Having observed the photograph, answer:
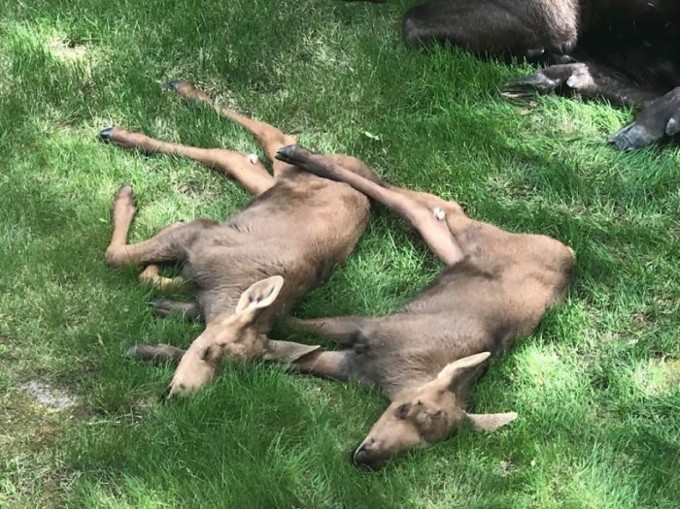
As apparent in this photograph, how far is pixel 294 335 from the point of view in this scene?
4.48 meters

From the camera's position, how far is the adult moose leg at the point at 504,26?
619 cm

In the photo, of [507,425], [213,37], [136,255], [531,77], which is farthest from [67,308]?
[531,77]

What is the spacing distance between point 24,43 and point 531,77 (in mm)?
2884

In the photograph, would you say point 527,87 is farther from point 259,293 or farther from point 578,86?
point 259,293

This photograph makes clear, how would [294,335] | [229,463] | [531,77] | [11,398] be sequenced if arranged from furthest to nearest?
[531,77]
[294,335]
[11,398]
[229,463]

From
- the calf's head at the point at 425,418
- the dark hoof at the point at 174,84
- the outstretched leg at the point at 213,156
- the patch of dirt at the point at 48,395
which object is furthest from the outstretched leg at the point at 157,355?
the dark hoof at the point at 174,84

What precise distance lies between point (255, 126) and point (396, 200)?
986 millimetres

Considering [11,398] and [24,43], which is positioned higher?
[24,43]

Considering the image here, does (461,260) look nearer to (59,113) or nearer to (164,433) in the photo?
(164,433)

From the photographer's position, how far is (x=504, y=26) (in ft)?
20.3

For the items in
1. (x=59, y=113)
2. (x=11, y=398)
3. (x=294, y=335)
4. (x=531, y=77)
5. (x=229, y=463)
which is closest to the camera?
(x=229, y=463)

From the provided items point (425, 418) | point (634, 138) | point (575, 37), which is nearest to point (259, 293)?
point (425, 418)

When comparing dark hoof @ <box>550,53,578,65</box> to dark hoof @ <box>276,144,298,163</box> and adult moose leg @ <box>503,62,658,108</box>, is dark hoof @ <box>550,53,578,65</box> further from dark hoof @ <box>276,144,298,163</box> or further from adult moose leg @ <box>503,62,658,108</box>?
dark hoof @ <box>276,144,298,163</box>

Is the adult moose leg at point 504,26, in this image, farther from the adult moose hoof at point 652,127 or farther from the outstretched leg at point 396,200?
the outstretched leg at point 396,200
